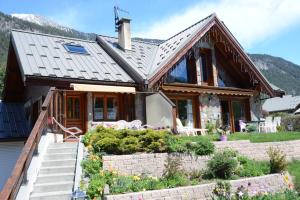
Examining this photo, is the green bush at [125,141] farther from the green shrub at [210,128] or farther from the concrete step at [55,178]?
the green shrub at [210,128]

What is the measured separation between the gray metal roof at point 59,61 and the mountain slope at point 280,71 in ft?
378

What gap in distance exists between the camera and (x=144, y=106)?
20.1 m

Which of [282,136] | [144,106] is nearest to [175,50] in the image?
[144,106]

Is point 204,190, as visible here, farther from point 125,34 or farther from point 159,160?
point 125,34

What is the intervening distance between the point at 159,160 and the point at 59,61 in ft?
28.6

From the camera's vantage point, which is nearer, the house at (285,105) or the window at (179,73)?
the window at (179,73)

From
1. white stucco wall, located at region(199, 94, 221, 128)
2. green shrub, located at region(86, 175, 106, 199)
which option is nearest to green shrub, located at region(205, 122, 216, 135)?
white stucco wall, located at region(199, 94, 221, 128)

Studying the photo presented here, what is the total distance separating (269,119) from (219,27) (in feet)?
21.7

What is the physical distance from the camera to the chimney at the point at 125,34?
916 inches

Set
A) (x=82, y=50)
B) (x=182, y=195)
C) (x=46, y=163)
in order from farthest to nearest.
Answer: (x=82, y=50) < (x=46, y=163) < (x=182, y=195)

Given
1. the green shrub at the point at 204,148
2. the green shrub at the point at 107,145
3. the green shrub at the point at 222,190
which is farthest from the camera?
the green shrub at the point at 204,148

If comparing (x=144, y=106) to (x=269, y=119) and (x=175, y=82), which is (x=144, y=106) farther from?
(x=269, y=119)

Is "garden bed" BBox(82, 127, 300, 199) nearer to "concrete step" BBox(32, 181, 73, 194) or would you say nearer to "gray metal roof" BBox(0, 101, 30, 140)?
"concrete step" BBox(32, 181, 73, 194)

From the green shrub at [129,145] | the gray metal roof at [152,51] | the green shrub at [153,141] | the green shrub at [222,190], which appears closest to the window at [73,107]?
the gray metal roof at [152,51]
